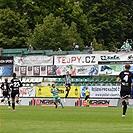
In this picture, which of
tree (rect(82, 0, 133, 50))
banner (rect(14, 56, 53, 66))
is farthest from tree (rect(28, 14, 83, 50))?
tree (rect(82, 0, 133, 50))

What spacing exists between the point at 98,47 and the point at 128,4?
2412cm

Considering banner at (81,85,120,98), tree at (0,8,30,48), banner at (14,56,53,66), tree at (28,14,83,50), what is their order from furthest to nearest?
tree at (0,8,30,48), tree at (28,14,83,50), banner at (14,56,53,66), banner at (81,85,120,98)

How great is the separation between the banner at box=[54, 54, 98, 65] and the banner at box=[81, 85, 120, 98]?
261 inches

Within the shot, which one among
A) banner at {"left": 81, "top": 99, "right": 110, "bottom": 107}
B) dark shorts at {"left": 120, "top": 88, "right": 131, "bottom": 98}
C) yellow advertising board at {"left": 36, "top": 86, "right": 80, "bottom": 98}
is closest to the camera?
dark shorts at {"left": 120, "top": 88, "right": 131, "bottom": 98}

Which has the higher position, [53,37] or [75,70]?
[53,37]

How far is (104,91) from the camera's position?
4638 cm

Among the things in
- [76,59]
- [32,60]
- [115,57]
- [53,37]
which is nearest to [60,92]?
[76,59]

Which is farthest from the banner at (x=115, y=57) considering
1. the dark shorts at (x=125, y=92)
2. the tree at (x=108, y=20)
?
the tree at (x=108, y=20)

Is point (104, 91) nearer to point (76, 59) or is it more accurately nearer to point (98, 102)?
point (98, 102)

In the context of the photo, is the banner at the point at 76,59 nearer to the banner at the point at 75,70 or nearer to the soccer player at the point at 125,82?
the banner at the point at 75,70

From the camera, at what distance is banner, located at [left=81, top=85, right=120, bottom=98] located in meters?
46.0

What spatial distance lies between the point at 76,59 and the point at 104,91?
340 inches

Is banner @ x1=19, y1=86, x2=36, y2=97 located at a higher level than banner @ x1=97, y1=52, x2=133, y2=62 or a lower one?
lower

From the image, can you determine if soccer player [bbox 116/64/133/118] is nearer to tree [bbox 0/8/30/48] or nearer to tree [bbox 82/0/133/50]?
tree [bbox 0/8/30/48]
